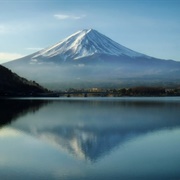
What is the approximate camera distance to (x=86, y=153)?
10.2 metres

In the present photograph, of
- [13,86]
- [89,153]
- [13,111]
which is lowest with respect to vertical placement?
[89,153]

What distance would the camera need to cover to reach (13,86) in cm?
5900

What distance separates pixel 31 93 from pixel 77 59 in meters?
82.8

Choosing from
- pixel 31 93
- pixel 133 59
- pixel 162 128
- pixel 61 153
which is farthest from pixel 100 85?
pixel 61 153

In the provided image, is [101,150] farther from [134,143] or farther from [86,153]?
[134,143]

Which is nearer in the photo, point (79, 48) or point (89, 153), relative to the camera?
point (89, 153)

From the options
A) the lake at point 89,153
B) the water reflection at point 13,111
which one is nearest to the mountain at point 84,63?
the water reflection at point 13,111

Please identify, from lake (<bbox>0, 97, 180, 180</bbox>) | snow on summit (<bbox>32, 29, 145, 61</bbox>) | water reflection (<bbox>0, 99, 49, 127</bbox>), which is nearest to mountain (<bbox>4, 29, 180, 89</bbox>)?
snow on summit (<bbox>32, 29, 145, 61</bbox>)

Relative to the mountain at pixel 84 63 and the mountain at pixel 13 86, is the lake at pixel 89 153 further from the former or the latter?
the mountain at pixel 84 63

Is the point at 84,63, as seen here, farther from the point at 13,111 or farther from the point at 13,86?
the point at 13,111

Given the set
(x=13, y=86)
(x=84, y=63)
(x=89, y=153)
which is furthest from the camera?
(x=84, y=63)

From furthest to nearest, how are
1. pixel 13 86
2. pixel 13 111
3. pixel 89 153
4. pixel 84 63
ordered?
pixel 84 63 < pixel 13 86 < pixel 13 111 < pixel 89 153

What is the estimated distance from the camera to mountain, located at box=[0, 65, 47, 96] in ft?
184

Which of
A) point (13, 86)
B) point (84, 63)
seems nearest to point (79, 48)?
point (84, 63)
